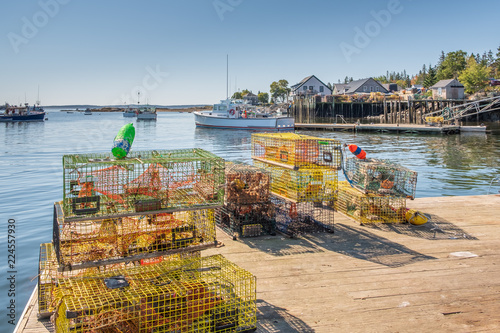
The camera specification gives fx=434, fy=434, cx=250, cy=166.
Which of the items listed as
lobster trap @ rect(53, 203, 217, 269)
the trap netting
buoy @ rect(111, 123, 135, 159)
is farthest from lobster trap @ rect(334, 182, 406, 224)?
buoy @ rect(111, 123, 135, 159)

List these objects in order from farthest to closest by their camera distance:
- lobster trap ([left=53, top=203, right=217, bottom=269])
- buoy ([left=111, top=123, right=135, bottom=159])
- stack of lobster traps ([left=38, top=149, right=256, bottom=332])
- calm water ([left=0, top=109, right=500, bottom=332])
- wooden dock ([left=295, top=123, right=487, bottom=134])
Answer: wooden dock ([left=295, top=123, right=487, bottom=134]) → calm water ([left=0, top=109, right=500, bottom=332]) → buoy ([left=111, top=123, right=135, bottom=159]) → lobster trap ([left=53, top=203, right=217, bottom=269]) → stack of lobster traps ([left=38, top=149, right=256, bottom=332])

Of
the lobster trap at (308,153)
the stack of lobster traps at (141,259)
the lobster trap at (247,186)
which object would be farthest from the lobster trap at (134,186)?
the lobster trap at (308,153)

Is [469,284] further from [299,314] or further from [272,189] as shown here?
[272,189]

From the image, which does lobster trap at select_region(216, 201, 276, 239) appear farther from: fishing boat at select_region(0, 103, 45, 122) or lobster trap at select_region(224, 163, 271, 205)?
fishing boat at select_region(0, 103, 45, 122)

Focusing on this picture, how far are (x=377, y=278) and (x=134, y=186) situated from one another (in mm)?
3549

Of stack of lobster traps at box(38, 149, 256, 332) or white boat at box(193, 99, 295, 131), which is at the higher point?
white boat at box(193, 99, 295, 131)

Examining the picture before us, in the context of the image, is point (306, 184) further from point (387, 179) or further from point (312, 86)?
point (312, 86)

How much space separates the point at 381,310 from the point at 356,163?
473 centimetres

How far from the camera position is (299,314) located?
4961mm

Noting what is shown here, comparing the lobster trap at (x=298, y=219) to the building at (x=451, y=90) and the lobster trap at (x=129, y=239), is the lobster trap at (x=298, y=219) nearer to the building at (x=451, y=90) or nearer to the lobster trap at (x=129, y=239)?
the lobster trap at (x=129, y=239)

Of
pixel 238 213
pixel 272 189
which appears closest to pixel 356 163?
pixel 272 189

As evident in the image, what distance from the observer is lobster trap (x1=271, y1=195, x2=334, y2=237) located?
828 centimetres

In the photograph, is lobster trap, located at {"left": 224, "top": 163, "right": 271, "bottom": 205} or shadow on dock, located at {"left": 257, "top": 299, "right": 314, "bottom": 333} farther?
lobster trap, located at {"left": 224, "top": 163, "right": 271, "bottom": 205}

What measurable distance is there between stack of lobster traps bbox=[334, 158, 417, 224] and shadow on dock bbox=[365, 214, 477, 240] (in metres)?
0.27
